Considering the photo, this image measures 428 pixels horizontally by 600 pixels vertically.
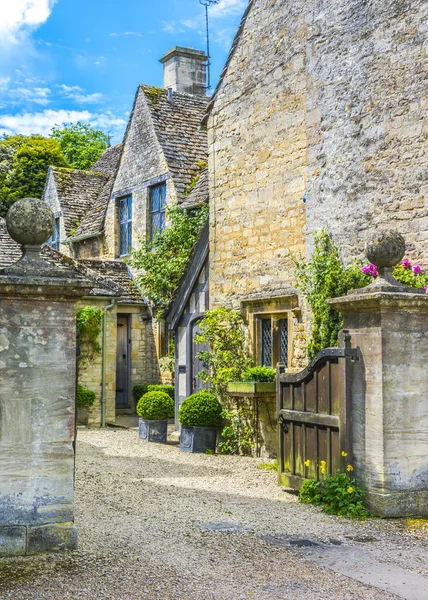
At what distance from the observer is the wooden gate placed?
677cm

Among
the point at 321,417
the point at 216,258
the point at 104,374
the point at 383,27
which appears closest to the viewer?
the point at 321,417

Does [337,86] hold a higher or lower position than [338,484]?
higher

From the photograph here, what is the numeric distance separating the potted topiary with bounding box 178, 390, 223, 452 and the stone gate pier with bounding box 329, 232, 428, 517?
523 centimetres

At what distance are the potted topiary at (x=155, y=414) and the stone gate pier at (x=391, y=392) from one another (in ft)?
22.1

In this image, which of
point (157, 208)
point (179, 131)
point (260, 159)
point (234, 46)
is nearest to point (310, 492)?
point (260, 159)

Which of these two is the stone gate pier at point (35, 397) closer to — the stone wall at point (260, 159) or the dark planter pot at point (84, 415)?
the stone wall at point (260, 159)

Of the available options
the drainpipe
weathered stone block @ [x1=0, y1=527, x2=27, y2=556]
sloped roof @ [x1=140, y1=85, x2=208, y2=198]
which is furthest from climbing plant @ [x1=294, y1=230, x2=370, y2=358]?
sloped roof @ [x1=140, y1=85, x2=208, y2=198]

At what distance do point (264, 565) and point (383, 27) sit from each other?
6.94 m

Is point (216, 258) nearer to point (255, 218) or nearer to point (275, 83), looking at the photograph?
point (255, 218)

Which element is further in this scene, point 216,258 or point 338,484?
point 216,258

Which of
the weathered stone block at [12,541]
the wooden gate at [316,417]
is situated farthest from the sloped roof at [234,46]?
the weathered stone block at [12,541]

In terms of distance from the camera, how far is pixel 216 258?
1275cm

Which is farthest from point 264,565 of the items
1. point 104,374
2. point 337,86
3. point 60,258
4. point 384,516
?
point 60,258

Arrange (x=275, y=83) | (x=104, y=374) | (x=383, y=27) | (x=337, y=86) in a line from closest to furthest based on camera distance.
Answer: (x=383, y=27) < (x=337, y=86) < (x=275, y=83) < (x=104, y=374)
